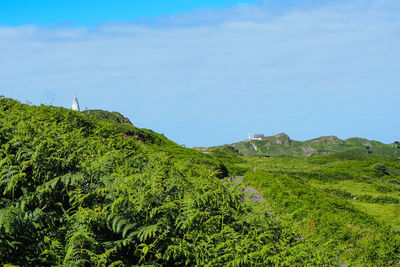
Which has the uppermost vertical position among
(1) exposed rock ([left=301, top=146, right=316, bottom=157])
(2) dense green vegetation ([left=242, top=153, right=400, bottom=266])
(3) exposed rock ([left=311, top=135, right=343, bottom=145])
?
(3) exposed rock ([left=311, top=135, right=343, bottom=145])

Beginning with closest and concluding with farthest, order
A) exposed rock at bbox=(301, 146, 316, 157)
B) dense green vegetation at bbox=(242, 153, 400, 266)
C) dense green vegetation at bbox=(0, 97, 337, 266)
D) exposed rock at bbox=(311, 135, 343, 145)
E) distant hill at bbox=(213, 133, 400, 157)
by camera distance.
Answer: dense green vegetation at bbox=(0, 97, 337, 266) < dense green vegetation at bbox=(242, 153, 400, 266) < distant hill at bbox=(213, 133, 400, 157) < exposed rock at bbox=(301, 146, 316, 157) < exposed rock at bbox=(311, 135, 343, 145)

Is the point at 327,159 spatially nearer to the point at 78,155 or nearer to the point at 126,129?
the point at 126,129

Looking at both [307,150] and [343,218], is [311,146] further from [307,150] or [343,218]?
[343,218]

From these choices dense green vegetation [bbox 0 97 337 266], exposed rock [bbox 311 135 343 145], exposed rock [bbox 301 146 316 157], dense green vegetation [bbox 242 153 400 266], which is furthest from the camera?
exposed rock [bbox 311 135 343 145]

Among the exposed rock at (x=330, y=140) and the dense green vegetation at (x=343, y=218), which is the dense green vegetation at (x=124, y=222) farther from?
the exposed rock at (x=330, y=140)

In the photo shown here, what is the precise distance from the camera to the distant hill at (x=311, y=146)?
11394 cm

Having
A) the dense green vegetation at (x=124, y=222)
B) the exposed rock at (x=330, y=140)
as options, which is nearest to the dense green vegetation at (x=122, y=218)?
the dense green vegetation at (x=124, y=222)

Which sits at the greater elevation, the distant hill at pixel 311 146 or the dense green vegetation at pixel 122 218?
the distant hill at pixel 311 146

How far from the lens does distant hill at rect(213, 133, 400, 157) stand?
113938mm

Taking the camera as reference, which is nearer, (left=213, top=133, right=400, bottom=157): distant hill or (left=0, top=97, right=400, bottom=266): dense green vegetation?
(left=0, top=97, right=400, bottom=266): dense green vegetation

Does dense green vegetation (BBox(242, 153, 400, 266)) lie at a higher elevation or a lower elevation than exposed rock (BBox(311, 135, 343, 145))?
lower

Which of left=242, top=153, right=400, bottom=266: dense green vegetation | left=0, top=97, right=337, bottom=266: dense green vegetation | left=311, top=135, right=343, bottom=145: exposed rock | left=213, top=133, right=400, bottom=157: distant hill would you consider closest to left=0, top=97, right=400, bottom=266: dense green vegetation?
left=0, top=97, right=337, bottom=266: dense green vegetation

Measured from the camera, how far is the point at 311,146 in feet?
454

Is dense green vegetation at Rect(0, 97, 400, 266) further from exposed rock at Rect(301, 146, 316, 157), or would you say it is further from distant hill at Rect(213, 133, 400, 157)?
exposed rock at Rect(301, 146, 316, 157)
